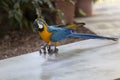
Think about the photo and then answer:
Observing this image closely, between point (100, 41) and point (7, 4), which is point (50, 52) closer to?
Answer: point (100, 41)

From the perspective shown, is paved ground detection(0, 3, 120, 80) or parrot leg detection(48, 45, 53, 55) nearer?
paved ground detection(0, 3, 120, 80)

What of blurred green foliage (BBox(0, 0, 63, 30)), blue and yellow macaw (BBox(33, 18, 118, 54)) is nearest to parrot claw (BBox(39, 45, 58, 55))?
blue and yellow macaw (BBox(33, 18, 118, 54))

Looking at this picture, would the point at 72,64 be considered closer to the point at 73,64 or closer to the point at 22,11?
the point at 73,64

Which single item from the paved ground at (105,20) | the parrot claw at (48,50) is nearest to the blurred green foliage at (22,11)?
the paved ground at (105,20)

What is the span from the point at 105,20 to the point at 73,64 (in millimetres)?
1323

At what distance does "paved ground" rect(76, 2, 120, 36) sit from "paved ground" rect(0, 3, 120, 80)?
0.60m

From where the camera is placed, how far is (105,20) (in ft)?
9.36

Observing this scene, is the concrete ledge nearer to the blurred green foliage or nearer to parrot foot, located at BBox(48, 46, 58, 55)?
parrot foot, located at BBox(48, 46, 58, 55)

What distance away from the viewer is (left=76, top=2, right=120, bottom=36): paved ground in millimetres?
2545

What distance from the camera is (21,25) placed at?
251cm

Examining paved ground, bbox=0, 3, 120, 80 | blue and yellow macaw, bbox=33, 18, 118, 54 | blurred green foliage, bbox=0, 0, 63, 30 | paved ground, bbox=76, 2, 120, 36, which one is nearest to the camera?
paved ground, bbox=0, 3, 120, 80

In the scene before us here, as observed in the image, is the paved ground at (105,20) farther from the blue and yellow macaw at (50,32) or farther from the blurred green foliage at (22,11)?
the blue and yellow macaw at (50,32)

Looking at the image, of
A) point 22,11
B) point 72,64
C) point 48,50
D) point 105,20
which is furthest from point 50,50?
point 105,20

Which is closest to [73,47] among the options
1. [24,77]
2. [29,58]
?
[29,58]
